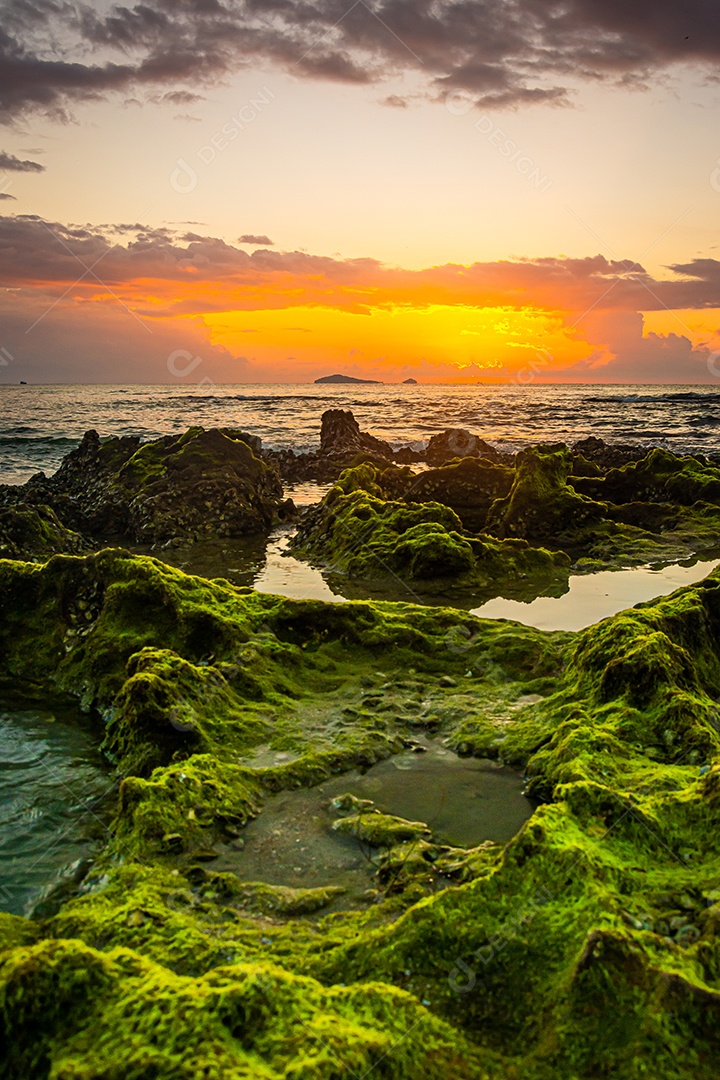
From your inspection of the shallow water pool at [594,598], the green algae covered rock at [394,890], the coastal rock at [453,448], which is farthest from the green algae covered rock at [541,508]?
the coastal rock at [453,448]

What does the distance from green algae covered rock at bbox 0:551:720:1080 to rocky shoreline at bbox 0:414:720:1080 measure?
14 millimetres

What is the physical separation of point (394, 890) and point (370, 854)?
0.44 meters

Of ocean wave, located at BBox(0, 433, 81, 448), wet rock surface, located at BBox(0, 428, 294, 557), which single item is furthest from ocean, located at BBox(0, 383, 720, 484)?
wet rock surface, located at BBox(0, 428, 294, 557)

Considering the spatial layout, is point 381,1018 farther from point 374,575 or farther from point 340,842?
point 374,575

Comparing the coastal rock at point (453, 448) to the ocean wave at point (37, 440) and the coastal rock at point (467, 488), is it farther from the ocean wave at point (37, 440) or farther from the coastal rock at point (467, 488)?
the ocean wave at point (37, 440)

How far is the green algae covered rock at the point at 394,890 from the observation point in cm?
309

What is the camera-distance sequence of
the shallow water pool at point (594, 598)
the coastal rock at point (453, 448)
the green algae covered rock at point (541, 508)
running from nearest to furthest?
the shallow water pool at point (594, 598) < the green algae covered rock at point (541, 508) < the coastal rock at point (453, 448)

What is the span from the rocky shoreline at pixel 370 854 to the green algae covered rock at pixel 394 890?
0.05ft

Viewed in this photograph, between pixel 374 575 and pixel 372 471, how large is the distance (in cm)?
736

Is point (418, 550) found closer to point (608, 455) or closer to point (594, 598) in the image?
point (594, 598)

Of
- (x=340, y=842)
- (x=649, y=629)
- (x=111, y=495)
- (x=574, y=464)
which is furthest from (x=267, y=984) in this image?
(x=574, y=464)

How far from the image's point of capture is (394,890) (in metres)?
4.61

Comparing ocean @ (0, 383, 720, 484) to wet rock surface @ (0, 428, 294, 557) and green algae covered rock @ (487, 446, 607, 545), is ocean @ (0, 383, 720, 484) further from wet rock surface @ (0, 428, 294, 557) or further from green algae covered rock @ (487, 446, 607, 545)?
green algae covered rock @ (487, 446, 607, 545)

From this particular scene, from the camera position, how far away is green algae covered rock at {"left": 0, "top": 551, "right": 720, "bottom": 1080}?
3.09 m
